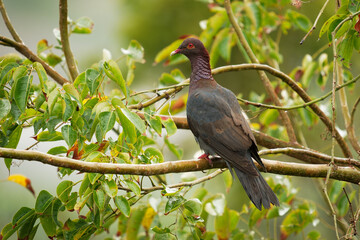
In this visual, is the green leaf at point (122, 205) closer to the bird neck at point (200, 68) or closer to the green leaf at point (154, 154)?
the green leaf at point (154, 154)

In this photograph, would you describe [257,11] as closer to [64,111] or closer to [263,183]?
[263,183]

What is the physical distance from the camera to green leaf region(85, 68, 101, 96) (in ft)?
8.57

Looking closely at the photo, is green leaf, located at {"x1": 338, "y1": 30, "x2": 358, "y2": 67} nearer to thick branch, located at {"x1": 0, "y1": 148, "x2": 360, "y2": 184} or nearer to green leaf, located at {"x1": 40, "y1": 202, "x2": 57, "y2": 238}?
thick branch, located at {"x1": 0, "y1": 148, "x2": 360, "y2": 184}

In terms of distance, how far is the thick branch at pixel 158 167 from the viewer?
7.22 feet

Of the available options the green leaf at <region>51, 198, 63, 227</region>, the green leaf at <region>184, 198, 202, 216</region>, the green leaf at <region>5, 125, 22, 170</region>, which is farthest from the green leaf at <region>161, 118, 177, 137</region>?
the green leaf at <region>5, 125, 22, 170</region>

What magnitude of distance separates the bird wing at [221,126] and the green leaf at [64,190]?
1070 millimetres

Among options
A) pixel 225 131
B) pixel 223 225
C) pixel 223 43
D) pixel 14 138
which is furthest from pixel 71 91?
pixel 223 43

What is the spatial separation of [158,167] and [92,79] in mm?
617

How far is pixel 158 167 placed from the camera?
2.60 m

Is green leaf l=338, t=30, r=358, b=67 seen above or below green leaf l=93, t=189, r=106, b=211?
above

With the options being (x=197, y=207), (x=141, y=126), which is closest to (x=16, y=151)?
(x=141, y=126)

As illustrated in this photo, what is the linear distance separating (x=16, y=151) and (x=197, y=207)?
1141 millimetres

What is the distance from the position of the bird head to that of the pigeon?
0.13 meters

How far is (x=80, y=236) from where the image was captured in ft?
9.52
